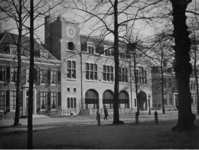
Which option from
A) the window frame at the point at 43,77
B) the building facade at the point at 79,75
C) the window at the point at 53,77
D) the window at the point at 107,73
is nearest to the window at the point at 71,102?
the building facade at the point at 79,75

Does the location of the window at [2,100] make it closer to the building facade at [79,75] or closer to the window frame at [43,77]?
the window frame at [43,77]

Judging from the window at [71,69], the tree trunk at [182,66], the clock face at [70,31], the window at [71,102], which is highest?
the clock face at [70,31]

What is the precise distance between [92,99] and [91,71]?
450cm

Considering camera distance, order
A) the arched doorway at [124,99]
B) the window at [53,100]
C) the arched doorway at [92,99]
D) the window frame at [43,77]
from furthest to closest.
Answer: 1. the arched doorway at [124,99]
2. the arched doorway at [92,99]
3. the window at [53,100]
4. the window frame at [43,77]

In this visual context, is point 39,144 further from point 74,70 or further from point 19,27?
point 74,70

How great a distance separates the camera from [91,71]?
1678 inches

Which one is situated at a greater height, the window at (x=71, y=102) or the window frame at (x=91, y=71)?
the window frame at (x=91, y=71)

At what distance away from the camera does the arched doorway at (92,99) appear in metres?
41.8

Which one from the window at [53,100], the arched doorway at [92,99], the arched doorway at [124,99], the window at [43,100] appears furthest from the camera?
the arched doorway at [124,99]

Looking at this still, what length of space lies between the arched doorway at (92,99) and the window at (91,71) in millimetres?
2136

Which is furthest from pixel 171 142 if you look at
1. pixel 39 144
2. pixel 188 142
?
pixel 39 144

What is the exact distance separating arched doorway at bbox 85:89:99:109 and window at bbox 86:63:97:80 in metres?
2.14

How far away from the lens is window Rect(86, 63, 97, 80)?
138ft

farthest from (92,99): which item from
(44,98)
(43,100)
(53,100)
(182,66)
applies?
(182,66)
